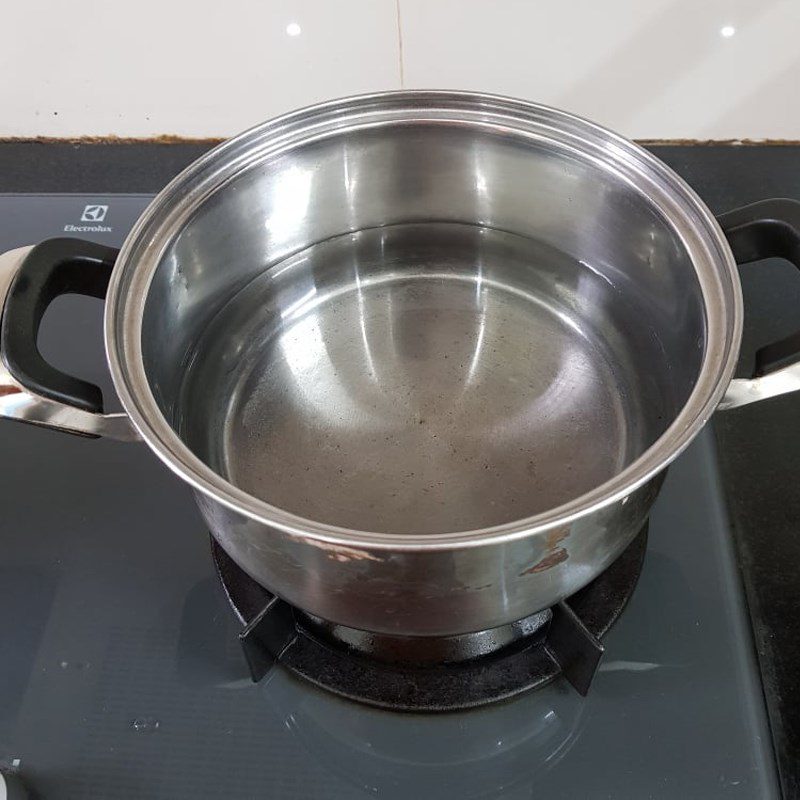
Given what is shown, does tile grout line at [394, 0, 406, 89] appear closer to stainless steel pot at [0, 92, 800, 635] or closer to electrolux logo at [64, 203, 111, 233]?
stainless steel pot at [0, 92, 800, 635]

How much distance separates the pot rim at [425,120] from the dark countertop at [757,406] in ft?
0.61

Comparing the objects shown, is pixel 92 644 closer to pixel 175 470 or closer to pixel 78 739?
pixel 78 739

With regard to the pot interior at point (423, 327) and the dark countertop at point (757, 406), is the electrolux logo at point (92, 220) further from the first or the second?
the pot interior at point (423, 327)

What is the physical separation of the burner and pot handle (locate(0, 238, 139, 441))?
173mm

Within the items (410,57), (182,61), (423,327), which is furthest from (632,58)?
(182,61)

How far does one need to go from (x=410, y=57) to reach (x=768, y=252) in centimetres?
49

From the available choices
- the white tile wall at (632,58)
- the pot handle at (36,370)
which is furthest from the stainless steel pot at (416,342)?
the white tile wall at (632,58)

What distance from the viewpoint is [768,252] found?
1.96 ft

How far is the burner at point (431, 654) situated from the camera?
1.93 ft

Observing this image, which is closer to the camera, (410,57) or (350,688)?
Result: (350,688)

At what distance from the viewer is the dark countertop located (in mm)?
639

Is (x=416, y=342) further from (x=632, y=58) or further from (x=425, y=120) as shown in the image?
(x=632, y=58)

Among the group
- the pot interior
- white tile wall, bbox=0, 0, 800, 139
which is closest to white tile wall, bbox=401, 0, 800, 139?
white tile wall, bbox=0, 0, 800, 139

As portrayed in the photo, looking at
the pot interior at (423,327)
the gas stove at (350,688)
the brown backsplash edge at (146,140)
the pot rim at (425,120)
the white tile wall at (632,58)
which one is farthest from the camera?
the brown backsplash edge at (146,140)
